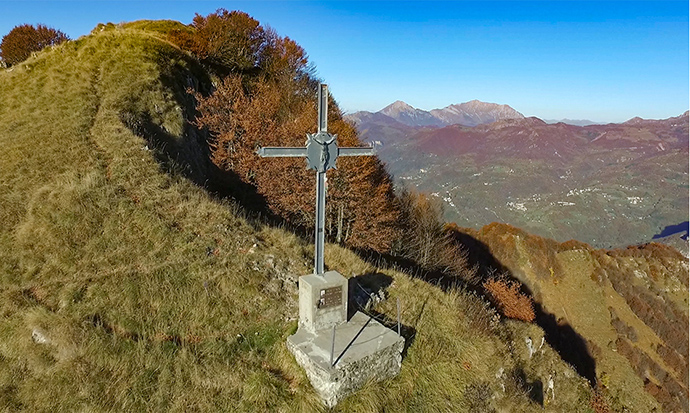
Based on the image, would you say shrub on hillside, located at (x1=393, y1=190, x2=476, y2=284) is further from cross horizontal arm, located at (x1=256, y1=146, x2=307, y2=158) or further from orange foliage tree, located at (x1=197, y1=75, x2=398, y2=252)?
cross horizontal arm, located at (x1=256, y1=146, x2=307, y2=158)

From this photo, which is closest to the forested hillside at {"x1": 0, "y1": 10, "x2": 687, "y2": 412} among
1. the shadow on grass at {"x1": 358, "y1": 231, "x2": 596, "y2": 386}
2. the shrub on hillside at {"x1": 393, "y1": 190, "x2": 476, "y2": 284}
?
the shrub on hillside at {"x1": 393, "y1": 190, "x2": 476, "y2": 284}

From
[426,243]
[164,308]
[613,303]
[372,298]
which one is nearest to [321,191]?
[372,298]

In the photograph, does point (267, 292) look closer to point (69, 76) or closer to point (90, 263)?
point (90, 263)

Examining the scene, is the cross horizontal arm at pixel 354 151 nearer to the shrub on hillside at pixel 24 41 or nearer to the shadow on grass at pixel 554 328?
the shadow on grass at pixel 554 328

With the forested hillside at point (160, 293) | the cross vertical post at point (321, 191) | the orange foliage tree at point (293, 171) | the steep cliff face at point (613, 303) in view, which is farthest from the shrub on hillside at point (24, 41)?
the steep cliff face at point (613, 303)

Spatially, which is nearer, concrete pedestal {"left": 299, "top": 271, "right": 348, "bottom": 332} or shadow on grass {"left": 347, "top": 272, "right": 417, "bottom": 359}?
concrete pedestal {"left": 299, "top": 271, "right": 348, "bottom": 332}

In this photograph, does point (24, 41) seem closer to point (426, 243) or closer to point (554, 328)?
point (426, 243)

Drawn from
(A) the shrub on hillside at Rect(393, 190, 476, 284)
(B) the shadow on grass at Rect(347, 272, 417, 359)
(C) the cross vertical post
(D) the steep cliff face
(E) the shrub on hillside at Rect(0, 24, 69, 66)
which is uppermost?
(E) the shrub on hillside at Rect(0, 24, 69, 66)
